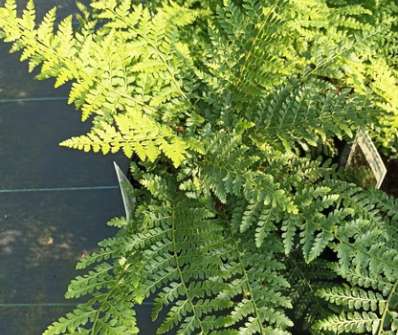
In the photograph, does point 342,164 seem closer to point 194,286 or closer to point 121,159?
point 194,286

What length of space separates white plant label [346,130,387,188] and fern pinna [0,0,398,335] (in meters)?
0.05

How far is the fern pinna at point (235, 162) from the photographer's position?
1.13 meters

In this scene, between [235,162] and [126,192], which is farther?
[126,192]

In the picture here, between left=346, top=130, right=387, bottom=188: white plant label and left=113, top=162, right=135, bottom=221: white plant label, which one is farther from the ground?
left=346, top=130, right=387, bottom=188: white plant label

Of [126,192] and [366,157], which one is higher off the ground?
[366,157]

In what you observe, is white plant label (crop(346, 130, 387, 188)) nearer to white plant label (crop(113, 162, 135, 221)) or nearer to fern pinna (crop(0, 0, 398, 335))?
fern pinna (crop(0, 0, 398, 335))

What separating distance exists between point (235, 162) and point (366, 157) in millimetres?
373

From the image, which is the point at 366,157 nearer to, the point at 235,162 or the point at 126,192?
the point at 235,162

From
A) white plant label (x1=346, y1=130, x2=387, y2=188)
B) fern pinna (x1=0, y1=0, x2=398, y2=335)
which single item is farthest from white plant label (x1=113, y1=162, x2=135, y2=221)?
white plant label (x1=346, y1=130, x2=387, y2=188)

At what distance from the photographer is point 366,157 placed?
4.49ft

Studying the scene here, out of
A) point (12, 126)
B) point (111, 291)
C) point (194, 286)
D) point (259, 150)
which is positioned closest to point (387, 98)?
point (259, 150)

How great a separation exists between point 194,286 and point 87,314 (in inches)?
8.9

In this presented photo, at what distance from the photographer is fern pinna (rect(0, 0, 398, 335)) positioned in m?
1.13

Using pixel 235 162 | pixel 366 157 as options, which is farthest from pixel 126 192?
pixel 366 157
